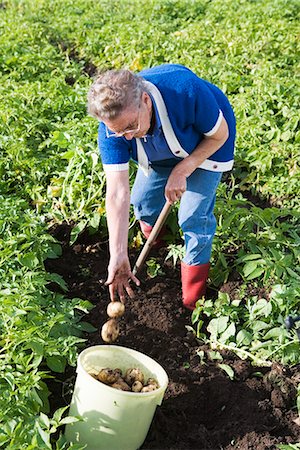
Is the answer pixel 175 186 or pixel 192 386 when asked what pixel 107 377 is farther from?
pixel 175 186

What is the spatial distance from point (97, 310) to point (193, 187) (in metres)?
0.79

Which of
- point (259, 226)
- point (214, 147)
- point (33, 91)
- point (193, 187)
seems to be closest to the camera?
point (214, 147)

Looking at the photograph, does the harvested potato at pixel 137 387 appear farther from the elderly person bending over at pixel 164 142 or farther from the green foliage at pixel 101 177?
the elderly person bending over at pixel 164 142

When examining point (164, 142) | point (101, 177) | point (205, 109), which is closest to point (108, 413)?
point (164, 142)

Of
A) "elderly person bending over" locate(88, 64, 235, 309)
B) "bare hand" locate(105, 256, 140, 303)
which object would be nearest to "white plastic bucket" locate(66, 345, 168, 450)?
"bare hand" locate(105, 256, 140, 303)

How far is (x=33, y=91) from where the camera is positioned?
541cm

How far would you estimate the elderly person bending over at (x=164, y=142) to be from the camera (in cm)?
265

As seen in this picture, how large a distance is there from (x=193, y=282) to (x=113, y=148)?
0.91 meters

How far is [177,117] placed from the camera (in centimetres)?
290

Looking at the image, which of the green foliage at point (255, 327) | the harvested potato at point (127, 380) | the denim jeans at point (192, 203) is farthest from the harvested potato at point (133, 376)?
the denim jeans at point (192, 203)

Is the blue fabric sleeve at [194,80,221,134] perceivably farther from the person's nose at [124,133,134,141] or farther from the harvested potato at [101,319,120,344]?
the harvested potato at [101,319,120,344]

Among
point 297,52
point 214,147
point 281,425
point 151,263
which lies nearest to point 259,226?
point 151,263

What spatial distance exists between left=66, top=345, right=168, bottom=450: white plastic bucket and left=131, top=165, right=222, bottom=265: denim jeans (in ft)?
2.79

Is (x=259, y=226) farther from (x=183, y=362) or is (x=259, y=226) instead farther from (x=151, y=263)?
(x=183, y=362)
